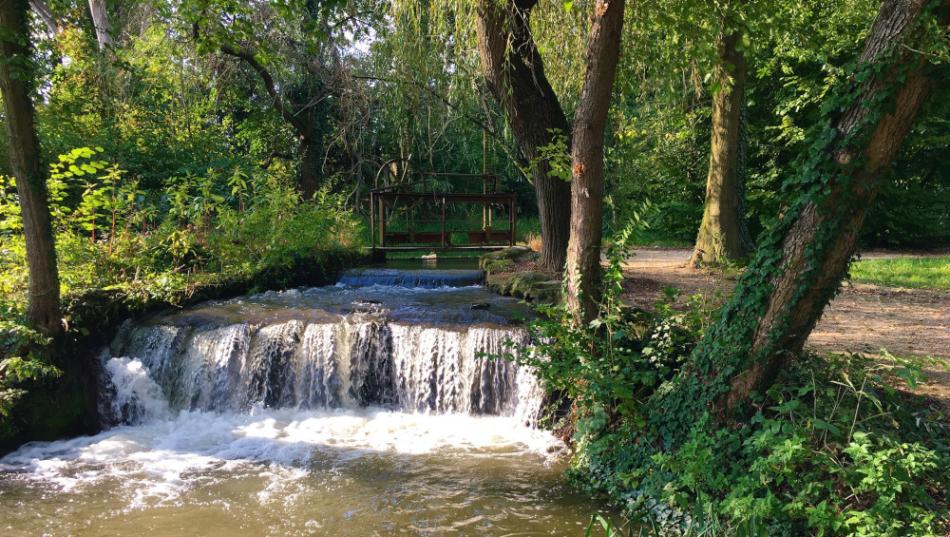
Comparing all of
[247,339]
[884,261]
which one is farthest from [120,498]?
[884,261]

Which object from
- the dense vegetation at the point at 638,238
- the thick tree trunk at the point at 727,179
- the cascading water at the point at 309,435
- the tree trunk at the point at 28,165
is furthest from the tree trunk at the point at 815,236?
the thick tree trunk at the point at 727,179

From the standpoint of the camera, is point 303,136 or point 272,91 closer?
point 272,91

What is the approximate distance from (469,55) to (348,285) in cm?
509

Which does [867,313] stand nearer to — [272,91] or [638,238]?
[638,238]

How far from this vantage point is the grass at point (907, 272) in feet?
30.2

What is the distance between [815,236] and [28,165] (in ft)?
20.5

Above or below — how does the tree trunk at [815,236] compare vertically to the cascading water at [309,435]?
above

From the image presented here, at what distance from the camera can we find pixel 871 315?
23.3 feet

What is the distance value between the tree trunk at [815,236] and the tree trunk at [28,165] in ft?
18.6

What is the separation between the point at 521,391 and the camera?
628 cm

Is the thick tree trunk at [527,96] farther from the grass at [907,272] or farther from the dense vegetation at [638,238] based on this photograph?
the grass at [907,272]

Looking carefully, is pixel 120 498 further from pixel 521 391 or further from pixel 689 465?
pixel 689 465

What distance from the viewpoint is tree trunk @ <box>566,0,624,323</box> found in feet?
15.9

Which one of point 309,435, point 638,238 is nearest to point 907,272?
point 638,238
